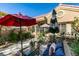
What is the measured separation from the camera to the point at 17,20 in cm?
267

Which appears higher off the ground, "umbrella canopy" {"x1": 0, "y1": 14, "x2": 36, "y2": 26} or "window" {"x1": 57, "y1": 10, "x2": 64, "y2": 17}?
"window" {"x1": 57, "y1": 10, "x2": 64, "y2": 17}

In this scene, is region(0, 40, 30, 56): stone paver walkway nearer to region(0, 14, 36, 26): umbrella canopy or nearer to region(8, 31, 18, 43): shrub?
region(8, 31, 18, 43): shrub

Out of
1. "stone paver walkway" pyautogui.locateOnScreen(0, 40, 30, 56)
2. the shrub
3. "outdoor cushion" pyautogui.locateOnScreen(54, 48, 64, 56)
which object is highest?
the shrub

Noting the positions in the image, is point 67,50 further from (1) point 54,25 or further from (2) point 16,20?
(2) point 16,20

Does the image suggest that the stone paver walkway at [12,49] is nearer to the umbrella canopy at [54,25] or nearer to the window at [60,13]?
the umbrella canopy at [54,25]

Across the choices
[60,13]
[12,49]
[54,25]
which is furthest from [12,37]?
[60,13]

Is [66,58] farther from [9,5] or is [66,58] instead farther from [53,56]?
[9,5]

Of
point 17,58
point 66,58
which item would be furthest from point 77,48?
point 17,58

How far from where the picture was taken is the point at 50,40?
2701mm

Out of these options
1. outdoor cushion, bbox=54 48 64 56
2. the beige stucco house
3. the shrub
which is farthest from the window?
the shrub

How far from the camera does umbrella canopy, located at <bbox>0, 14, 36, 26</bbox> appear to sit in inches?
105

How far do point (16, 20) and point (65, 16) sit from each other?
572 millimetres

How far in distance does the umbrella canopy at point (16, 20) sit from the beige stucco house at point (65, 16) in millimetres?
103

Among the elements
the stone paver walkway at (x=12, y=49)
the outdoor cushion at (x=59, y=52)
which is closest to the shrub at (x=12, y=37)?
the stone paver walkway at (x=12, y=49)
